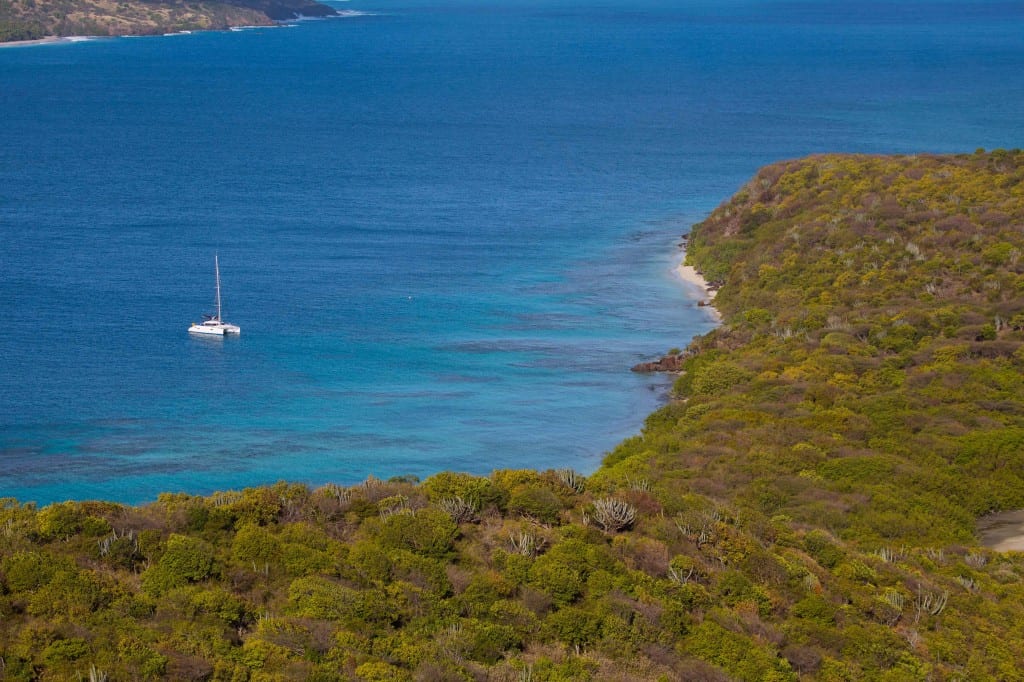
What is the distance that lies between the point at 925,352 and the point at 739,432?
13.2 meters

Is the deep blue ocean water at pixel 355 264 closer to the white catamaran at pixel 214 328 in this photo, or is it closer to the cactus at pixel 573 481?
the white catamaran at pixel 214 328

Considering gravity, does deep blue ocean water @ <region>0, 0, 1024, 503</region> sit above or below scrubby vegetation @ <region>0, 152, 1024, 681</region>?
above

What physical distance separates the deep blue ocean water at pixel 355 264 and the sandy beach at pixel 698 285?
0.86 metres

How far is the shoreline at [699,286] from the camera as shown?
7500cm

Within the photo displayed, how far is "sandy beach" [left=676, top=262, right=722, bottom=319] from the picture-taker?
75.4 meters

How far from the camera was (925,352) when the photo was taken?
5575 centimetres

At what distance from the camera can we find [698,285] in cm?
8025

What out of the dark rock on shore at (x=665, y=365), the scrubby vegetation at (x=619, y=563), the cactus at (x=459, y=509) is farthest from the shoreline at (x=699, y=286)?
the cactus at (x=459, y=509)

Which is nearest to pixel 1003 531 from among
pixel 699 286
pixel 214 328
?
pixel 699 286

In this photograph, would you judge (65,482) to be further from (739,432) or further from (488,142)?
(488,142)

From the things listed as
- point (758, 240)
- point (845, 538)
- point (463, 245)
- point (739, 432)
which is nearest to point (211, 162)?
point (463, 245)

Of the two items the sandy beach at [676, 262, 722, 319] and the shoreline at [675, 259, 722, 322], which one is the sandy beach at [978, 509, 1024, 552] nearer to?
the shoreline at [675, 259, 722, 322]

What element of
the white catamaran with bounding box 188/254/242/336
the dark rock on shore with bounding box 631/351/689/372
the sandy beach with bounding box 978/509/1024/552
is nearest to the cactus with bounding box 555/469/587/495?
the sandy beach with bounding box 978/509/1024/552

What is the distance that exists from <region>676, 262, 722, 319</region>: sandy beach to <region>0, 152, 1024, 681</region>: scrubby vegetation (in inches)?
846
